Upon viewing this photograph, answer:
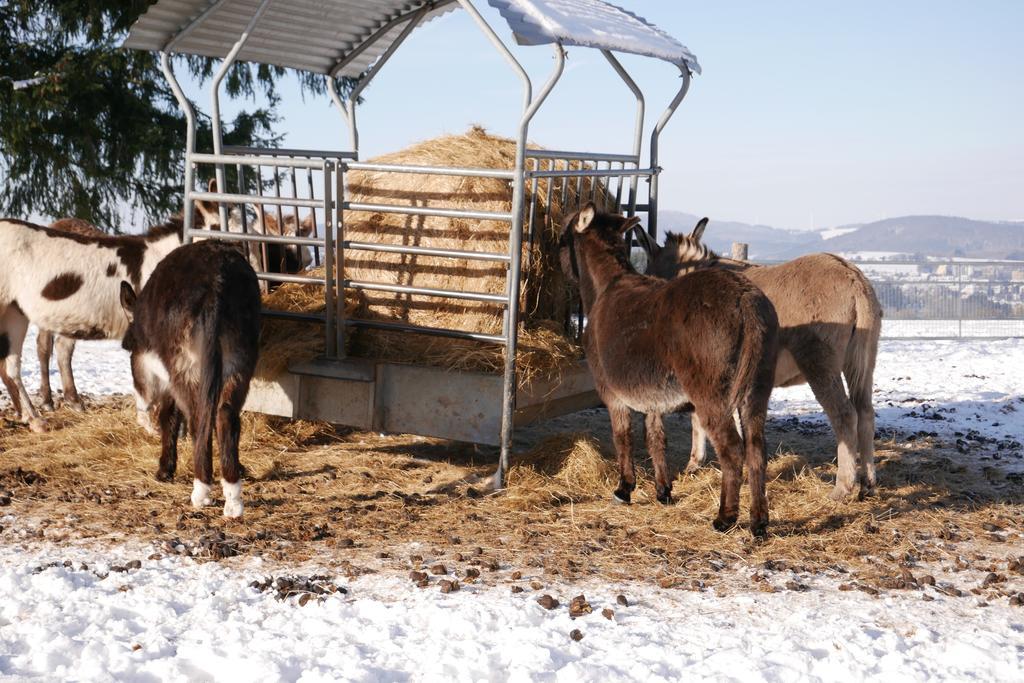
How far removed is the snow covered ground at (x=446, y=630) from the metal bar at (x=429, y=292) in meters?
2.18

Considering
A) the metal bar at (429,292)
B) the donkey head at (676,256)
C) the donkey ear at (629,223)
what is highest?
the donkey ear at (629,223)

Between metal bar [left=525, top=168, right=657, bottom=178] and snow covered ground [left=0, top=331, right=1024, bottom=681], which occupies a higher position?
metal bar [left=525, top=168, right=657, bottom=178]

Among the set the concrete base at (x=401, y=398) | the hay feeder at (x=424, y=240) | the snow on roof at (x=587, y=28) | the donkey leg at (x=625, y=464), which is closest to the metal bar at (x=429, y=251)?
the hay feeder at (x=424, y=240)

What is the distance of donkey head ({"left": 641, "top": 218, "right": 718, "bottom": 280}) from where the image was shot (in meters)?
7.73

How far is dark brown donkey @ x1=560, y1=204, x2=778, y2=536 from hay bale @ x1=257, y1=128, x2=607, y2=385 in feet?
2.53

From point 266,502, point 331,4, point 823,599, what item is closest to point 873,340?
point 823,599

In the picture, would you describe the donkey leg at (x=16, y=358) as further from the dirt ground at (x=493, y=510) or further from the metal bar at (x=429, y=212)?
the metal bar at (x=429, y=212)

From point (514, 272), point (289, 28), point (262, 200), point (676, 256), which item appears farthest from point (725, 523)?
point (289, 28)

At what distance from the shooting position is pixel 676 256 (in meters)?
7.76

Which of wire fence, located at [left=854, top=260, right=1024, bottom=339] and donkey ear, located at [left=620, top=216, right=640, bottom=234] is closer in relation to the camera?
donkey ear, located at [left=620, top=216, right=640, bottom=234]

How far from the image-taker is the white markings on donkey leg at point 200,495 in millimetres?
6000

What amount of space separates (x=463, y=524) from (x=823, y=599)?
212 centimetres

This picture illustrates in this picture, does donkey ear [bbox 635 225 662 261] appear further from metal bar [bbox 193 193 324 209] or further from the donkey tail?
metal bar [bbox 193 193 324 209]

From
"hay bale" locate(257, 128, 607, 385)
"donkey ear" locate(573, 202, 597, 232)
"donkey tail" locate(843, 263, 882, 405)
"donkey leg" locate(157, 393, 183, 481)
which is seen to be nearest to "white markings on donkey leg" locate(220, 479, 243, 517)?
"donkey leg" locate(157, 393, 183, 481)
